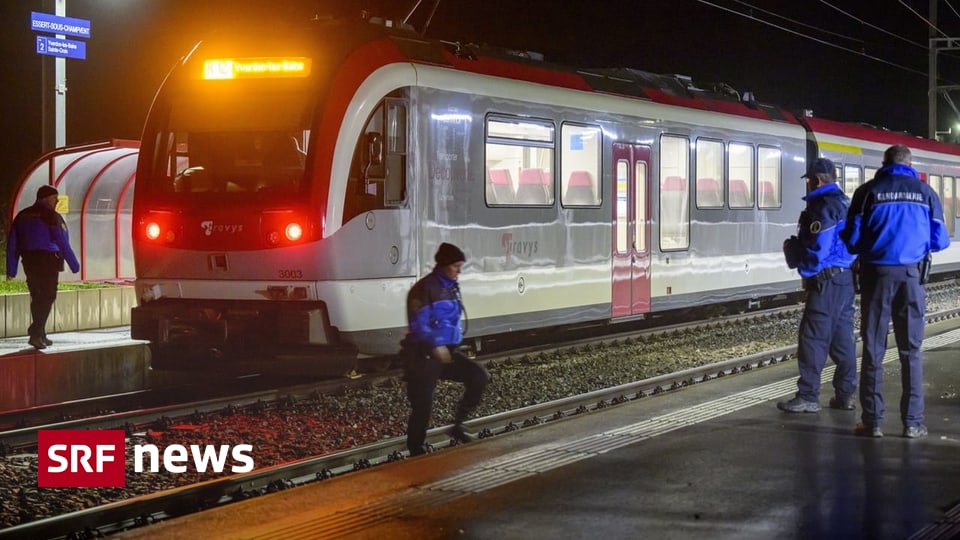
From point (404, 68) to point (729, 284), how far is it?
777 cm

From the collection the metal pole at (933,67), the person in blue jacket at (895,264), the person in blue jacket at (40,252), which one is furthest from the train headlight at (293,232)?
the metal pole at (933,67)

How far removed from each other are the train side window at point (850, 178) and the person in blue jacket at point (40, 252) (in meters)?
12.4

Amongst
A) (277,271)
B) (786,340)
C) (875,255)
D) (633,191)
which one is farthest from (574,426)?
(786,340)

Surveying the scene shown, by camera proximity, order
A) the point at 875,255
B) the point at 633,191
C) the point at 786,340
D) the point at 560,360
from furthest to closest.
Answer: the point at 786,340 < the point at 633,191 < the point at 560,360 < the point at 875,255

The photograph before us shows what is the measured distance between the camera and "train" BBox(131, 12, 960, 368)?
34.5 ft

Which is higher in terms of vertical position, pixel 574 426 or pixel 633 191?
pixel 633 191

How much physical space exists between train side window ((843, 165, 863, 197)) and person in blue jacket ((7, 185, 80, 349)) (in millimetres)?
12356

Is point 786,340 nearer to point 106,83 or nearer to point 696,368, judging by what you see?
point 696,368

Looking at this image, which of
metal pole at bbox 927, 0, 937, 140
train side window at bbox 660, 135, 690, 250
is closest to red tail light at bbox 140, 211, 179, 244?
train side window at bbox 660, 135, 690, 250

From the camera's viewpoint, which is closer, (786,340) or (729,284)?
(786,340)

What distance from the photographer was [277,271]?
10.6 m

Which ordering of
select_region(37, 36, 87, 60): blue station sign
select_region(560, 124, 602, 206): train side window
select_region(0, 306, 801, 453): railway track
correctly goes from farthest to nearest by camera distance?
select_region(37, 36, 87, 60): blue station sign
select_region(560, 124, 602, 206): train side window
select_region(0, 306, 801, 453): railway track

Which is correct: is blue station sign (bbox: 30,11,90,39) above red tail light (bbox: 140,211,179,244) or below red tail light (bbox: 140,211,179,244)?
above

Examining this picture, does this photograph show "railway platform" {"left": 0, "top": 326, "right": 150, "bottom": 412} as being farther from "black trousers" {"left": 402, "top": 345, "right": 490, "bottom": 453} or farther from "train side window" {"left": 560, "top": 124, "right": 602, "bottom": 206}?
"black trousers" {"left": 402, "top": 345, "right": 490, "bottom": 453}
